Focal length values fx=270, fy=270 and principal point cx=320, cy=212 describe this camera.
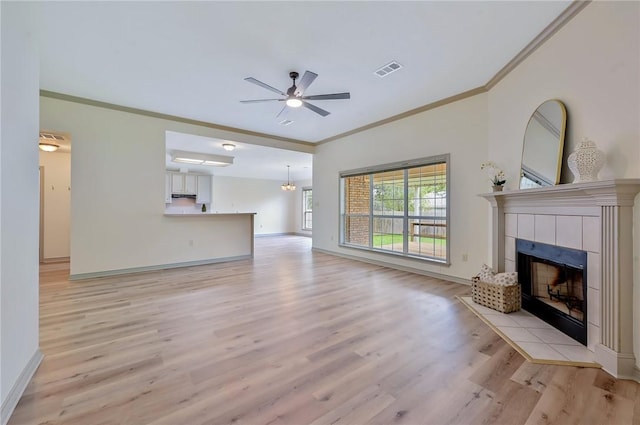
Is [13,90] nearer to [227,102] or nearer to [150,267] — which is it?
[227,102]

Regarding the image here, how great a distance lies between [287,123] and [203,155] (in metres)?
3.29

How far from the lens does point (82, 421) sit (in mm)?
1462

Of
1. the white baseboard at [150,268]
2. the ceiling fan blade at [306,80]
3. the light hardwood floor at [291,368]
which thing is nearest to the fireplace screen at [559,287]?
the light hardwood floor at [291,368]

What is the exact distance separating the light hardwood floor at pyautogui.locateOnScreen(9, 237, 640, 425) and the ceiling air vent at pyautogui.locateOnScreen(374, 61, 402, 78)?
2.90 meters

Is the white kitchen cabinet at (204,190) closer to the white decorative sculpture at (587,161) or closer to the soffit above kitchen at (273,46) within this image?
the soffit above kitchen at (273,46)

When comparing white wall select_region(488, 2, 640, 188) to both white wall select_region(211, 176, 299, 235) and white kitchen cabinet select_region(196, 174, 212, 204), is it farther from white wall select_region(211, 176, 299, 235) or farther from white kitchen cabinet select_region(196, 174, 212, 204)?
white wall select_region(211, 176, 299, 235)

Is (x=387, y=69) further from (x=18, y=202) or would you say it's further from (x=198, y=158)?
(x=198, y=158)

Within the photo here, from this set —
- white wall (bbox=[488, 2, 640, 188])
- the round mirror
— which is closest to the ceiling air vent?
white wall (bbox=[488, 2, 640, 188])

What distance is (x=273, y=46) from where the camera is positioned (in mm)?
2900

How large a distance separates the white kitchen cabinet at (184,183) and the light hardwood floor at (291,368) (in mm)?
6160

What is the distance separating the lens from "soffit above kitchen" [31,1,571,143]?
2.40m

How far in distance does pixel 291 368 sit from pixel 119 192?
4.44 meters

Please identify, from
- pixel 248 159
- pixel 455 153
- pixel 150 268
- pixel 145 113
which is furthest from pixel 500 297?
pixel 248 159

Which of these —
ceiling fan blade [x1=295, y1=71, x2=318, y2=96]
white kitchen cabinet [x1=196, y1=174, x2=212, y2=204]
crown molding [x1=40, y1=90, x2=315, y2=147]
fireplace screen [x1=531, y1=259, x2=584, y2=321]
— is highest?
crown molding [x1=40, y1=90, x2=315, y2=147]
